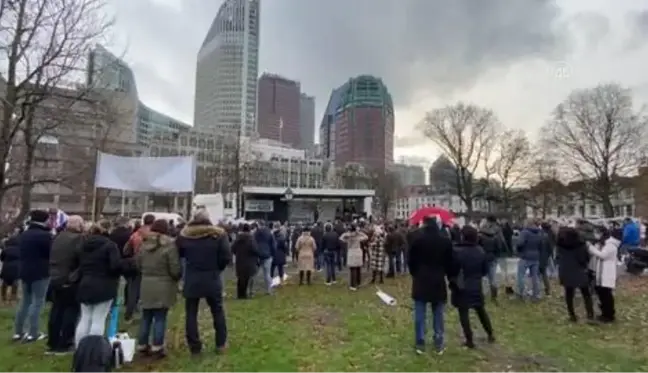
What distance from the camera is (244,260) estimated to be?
1241cm

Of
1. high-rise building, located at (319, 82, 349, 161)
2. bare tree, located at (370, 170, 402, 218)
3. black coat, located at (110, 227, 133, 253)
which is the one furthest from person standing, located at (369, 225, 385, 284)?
high-rise building, located at (319, 82, 349, 161)

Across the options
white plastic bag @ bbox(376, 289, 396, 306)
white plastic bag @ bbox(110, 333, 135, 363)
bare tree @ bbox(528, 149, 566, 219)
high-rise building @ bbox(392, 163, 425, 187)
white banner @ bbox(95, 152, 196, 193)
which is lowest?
white plastic bag @ bbox(376, 289, 396, 306)

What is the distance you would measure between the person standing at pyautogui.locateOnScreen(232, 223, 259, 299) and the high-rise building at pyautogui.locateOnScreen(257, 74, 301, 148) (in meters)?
129

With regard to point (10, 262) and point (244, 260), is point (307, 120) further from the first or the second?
point (10, 262)

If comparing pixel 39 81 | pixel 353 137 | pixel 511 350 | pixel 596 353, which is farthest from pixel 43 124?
pixel 353 137

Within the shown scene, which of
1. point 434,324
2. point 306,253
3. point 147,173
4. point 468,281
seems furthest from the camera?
point 306,253

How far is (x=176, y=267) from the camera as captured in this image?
671 centimetres

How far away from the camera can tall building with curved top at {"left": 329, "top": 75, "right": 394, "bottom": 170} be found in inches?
4830

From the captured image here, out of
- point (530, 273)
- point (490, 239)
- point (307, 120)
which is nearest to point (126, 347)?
point (490, 239)

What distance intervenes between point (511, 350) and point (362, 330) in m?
2.37

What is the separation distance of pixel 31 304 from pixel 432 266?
5878mm

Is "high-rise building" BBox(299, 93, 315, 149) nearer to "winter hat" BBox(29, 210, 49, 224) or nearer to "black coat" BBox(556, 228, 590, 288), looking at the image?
"black coat" BBox(556, 228, 590, 288)

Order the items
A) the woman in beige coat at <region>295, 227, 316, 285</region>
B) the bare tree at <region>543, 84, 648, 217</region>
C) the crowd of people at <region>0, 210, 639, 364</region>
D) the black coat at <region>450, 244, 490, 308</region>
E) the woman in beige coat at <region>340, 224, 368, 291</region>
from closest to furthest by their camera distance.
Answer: the crowd of people at <region>0, 210, 639, 364</region> → the black coat at <region>450, 244, 490, 308</region> → the woman in beige coat at <region>340, 224, 368, 291</region> → the woman in beige coat at <region>295, 227, 316, 285</region> → the bare tree at <region>543, 84, 648, 217</region>

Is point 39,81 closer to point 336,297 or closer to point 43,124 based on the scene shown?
point 43,124
